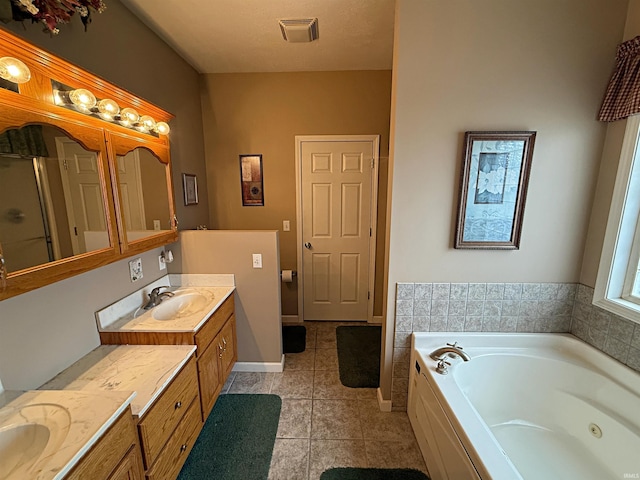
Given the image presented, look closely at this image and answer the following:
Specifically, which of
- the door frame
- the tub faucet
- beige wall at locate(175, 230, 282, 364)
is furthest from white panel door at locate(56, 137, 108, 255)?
the tub faucet

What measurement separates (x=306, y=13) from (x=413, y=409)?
285 centimetres

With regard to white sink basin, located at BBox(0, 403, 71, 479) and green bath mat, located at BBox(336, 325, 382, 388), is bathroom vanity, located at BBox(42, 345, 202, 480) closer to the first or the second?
white sink basin, located at BBox(0, 403, 71, 479)

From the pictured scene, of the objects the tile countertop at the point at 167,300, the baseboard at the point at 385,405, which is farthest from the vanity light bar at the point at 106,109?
the baseboard at the point at 385,405

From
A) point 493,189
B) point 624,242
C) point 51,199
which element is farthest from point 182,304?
point 624,242

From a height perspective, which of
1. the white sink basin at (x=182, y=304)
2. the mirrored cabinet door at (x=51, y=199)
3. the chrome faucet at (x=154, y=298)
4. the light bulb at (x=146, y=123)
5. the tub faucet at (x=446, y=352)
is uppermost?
the light bulb at (x=146, y=123)

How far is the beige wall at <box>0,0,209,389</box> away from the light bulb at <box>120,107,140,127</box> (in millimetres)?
279

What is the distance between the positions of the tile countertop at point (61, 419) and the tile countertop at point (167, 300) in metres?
0.53

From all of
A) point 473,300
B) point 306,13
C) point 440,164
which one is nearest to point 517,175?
point 440,164

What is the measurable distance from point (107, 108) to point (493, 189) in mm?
2241

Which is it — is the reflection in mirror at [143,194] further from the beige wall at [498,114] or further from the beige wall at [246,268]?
the beige wall at [498,114]

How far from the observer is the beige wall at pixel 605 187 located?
1490 mm

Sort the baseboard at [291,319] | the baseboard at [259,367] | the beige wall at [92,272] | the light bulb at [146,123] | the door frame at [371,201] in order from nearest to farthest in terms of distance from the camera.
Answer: the beige wall at [92,272], the light bulb at [146,123], the baseboard at [259,367], the door frame at [371,201], the baseboard at [291,319]

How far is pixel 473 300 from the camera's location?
1.81m

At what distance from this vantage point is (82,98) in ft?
4.01
